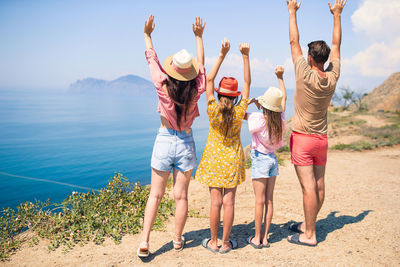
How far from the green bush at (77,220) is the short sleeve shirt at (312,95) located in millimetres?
2461

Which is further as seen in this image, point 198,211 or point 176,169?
point 198,211

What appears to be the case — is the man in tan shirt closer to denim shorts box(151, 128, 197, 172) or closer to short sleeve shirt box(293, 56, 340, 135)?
short sleeve shirt box(293, 56, 340, 135)

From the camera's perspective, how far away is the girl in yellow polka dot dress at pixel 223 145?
3.01m

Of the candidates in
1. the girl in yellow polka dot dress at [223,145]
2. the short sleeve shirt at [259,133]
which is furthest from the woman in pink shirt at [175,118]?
the short sleeve shirt at [259,133]

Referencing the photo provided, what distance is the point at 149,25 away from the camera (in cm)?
324

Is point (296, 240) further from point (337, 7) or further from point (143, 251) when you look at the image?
point (337, 7)

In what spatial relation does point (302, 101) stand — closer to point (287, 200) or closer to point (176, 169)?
point (176, 169)

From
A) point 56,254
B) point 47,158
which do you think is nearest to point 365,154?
point 56,254

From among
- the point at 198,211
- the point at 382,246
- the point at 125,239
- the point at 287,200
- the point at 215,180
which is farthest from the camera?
the point at 287,200

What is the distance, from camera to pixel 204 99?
332cm

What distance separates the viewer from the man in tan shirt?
316 centimetres

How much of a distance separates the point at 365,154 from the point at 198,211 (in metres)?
7.45

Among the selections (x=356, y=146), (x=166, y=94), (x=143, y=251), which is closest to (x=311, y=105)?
(x=166, y=94)

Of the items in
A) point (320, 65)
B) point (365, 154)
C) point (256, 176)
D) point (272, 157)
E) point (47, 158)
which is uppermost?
point (320, 65)
